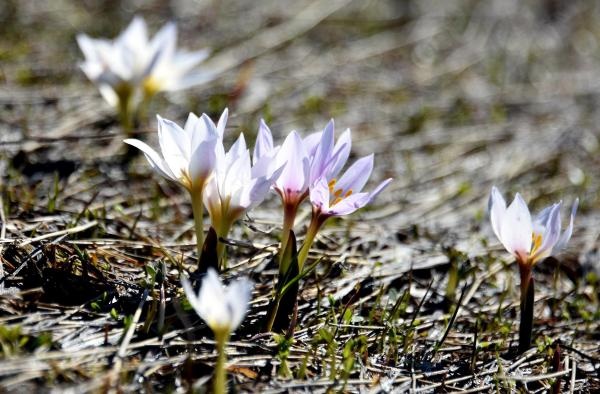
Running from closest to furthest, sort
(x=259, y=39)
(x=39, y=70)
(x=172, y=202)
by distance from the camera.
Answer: (x=172, y=202)
(x=39, y=70)
(x=259, y=39)

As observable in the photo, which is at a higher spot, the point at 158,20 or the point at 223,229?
the point at 158,20

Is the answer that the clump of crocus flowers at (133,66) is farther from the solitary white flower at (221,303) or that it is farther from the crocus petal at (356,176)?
the solitary white flower at (221,303)

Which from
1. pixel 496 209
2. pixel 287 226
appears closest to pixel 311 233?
pixel 287 226

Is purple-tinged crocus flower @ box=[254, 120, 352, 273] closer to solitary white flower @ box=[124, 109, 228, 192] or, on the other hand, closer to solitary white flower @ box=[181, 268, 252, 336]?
solitary white flower @ box=[124, 109, 228, 192]

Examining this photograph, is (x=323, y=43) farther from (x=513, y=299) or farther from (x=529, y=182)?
(x=513, y=299)

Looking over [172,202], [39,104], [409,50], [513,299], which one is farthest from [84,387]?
[409,50]

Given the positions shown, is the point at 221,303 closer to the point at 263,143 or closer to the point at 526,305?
the point at 263,143
